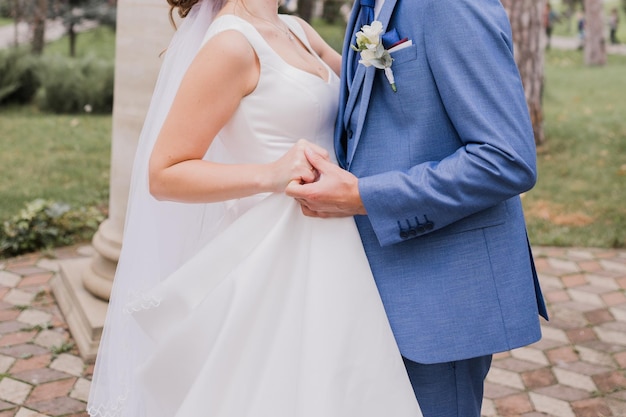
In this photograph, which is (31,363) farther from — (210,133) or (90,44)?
(90,44)

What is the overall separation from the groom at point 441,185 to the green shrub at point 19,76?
10481 millimetres

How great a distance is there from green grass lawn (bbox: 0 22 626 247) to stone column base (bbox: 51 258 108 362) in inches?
67.5

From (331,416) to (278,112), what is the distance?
2.74ft

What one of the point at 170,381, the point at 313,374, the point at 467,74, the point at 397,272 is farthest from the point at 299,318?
the point at 467,74

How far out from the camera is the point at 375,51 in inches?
77.4

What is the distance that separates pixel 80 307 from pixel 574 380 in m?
2.75

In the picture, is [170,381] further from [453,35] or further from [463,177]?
[453,35]

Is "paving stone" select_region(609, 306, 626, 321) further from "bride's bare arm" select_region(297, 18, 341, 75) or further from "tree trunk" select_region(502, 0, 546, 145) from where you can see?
"tree trunk" select_region(502, 0, 546, 145)

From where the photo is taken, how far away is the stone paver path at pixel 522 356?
397 centimetres

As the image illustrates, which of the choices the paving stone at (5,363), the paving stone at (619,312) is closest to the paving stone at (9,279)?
the paving stone at (5,363)

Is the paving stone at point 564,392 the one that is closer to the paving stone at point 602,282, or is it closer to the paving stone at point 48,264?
the paving stone at point 602,282

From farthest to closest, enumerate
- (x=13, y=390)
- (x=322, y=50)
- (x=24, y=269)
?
(x=24, y=269), (x=13, y=390), (x=322, y=50)

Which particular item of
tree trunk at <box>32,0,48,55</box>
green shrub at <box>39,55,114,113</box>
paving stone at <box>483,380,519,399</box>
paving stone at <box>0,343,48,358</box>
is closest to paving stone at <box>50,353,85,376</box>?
paving stone at <box>0,343,48,358</box>

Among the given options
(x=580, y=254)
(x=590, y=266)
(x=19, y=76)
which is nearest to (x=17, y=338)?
(x=590, y=266)
